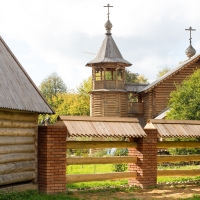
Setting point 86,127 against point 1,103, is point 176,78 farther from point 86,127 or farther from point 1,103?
point 1,103

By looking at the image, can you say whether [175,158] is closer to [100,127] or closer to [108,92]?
[100,127]

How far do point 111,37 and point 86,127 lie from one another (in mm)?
25553

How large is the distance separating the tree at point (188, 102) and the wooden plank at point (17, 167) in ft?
50.1

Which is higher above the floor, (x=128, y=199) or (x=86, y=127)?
(x=86, y=127)

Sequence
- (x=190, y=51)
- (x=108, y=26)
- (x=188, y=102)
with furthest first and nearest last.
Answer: (x=190, y=51) < (x=108, y=26) < (x=188, y=102)

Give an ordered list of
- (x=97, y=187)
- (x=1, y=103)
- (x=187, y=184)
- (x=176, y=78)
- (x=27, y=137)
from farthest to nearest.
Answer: (x=176, y=78), (x=187, y=184), (x=97, y=187), (x=27, y=137), (x=1, y=103)

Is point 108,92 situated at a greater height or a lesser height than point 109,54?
lesser

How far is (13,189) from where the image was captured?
10375 millimetres

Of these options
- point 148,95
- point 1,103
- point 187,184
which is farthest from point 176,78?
point 1,103

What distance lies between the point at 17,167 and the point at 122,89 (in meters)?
24.8

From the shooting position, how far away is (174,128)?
13062mm

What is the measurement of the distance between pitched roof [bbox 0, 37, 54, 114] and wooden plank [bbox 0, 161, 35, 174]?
1.25 metres

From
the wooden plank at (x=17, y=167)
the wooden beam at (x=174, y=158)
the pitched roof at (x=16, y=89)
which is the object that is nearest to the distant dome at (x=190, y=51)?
the wooden beam at (x=174, y=158)

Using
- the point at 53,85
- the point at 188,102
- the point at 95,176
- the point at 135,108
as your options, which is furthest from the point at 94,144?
the point at 53,85
